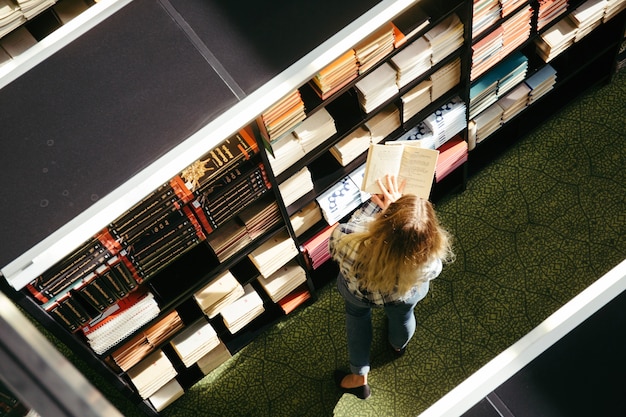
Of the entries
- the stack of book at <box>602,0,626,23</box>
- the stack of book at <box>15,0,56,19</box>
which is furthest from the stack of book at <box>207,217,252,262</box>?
the stack of book at <box>602,0,626,23</box>

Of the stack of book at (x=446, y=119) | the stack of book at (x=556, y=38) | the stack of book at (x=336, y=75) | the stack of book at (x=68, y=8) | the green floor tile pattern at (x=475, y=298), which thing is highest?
the stack of book at (x=68, y=8)

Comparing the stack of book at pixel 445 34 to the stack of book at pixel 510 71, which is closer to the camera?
the stack of book at pixel 445 34

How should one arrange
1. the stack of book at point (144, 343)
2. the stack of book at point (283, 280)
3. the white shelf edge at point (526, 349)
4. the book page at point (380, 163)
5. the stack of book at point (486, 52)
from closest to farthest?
the white shelf edge at point (526, 349) → the book page at point (380, 163) → the stack of book at point (144, 343) → the stack of book at point (486, 52) → the stack of book at point (283, 280)

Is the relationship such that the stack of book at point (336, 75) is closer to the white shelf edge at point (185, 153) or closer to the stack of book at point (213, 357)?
the white shelf edge at point (185, 153)

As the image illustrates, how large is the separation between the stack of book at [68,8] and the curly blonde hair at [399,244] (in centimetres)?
261

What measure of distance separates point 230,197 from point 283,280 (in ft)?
3.00

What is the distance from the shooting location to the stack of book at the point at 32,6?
4.10 meters

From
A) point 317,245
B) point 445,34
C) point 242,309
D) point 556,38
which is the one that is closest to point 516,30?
point 556,38

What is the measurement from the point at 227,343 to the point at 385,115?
1.69 metres

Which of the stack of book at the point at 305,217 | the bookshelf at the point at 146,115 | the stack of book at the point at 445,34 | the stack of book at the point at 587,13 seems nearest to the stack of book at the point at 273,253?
the stack of book at the point at 305,217

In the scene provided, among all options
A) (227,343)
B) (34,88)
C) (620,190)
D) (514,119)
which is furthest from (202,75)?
(620,190)

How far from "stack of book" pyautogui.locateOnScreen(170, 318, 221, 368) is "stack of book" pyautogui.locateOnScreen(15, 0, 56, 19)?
2005 mm

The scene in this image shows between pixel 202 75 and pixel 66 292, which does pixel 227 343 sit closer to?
pixel 66 292

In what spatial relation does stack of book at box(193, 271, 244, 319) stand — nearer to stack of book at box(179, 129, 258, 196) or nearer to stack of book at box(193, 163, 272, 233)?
stack of book at box(193, 163, 272, 233)
